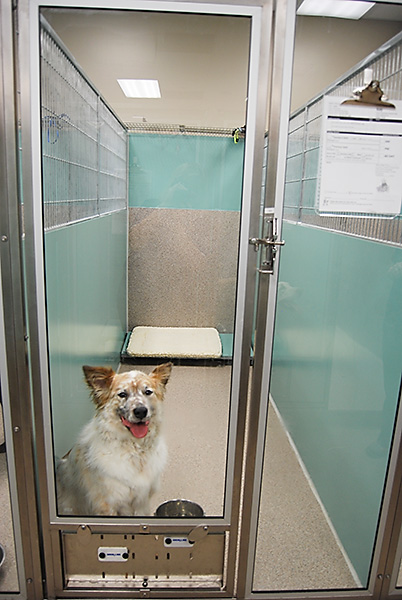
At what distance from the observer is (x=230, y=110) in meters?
1.37

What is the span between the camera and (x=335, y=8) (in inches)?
53.1

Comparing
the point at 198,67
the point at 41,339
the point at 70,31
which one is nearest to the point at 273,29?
the point at 198,67

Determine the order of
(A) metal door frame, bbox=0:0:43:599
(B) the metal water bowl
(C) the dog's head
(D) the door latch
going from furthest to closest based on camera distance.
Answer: (B) the metal water bowl < (C) the dog's head < (D) the door latch < (A) metal door frame, bbox=0:0:43:599

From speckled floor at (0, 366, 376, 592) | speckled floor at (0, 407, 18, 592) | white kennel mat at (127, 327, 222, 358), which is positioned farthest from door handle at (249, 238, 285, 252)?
speckled floor at (0, 407, 18, 592)

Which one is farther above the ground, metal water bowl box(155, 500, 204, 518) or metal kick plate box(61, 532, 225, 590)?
metal water bowl box(155, 500, 204, 518)

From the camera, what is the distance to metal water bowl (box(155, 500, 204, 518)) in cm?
165

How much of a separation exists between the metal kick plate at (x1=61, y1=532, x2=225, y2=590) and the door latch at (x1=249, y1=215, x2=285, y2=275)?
3.12 feet

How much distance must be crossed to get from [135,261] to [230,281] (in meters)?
0.32

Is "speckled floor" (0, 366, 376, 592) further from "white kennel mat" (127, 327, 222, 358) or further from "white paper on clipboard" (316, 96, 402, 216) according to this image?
"white paper on clipboard" (316, 96, 402, 216)

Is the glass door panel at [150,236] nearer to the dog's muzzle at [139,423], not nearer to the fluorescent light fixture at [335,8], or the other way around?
the dog's muzzle at [139,423]

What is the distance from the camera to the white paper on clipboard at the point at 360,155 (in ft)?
4.54

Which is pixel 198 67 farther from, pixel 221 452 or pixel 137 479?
pixel 137 479

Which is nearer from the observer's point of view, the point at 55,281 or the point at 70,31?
the point at 70,31

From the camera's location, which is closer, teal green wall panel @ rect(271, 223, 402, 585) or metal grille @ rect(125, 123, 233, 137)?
metal grille @ rect(125, 123, 233, 137)
